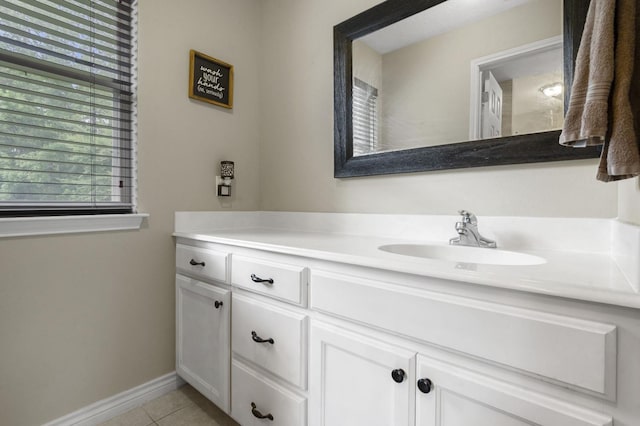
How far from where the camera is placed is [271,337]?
1.13m

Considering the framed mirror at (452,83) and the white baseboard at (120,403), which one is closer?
the framed mirror at (452,83)

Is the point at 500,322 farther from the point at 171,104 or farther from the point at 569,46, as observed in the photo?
the point at 171,104

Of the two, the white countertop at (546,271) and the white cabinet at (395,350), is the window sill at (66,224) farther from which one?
the white countertop at (546,271)

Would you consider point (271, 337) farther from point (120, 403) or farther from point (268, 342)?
point (120, 403)

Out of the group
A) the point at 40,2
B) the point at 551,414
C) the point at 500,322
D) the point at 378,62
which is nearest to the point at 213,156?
the point at 40,2

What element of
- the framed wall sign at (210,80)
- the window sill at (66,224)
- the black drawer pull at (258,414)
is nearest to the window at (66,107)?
the window sill at (66,224)

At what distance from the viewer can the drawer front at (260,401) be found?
105 cm

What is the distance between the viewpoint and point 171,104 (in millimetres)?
1639

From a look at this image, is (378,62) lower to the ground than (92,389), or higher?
higher

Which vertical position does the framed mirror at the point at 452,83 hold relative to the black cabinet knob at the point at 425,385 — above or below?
above

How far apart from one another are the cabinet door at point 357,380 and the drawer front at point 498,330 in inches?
2.8

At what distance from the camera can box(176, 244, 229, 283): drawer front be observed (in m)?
1.35

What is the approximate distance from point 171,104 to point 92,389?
141 centimetres

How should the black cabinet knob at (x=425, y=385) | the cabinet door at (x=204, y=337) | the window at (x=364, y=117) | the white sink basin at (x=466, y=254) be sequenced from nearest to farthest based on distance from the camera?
the black cabinet knob at (x=425, y=385) < the white sink basin at (x=466, y=254) < the cabinet door at (x=204, y=337) < the window at (x=364, y=117)
